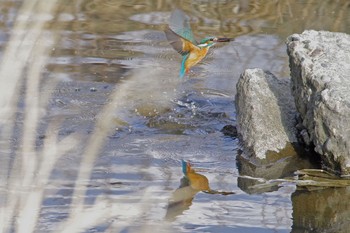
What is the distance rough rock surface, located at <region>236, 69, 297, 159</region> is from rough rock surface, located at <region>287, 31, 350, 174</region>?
15cm

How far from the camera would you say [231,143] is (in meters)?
5.39

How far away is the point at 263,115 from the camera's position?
5.22m

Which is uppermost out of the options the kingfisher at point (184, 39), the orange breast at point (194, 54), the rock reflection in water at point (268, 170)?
the kingfisher at point (184, 39)

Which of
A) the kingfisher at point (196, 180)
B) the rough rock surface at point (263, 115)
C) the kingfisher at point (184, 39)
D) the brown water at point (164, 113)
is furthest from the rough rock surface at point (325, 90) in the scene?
the kingfisher at point (196, 180)

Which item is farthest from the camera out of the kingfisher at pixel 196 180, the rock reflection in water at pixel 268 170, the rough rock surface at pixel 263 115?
the rough rock surface at pixel 263 115

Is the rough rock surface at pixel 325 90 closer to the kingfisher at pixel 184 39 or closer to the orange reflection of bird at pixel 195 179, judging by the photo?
the kingfisher at pixel 184 39

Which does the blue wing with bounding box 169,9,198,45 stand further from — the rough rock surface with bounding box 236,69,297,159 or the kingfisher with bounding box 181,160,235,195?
the kingfisher with bounding box 181,160,235,195

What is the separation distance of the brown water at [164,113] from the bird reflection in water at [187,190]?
0.02 meters

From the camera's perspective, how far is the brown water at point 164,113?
13.6ft

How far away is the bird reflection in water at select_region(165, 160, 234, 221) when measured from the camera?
4242 millimetres

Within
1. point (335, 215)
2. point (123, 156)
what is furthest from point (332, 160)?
point (123, 156)

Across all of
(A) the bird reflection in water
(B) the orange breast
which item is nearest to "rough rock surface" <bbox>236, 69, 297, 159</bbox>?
(B) the orange breast

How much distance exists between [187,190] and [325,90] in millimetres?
1016

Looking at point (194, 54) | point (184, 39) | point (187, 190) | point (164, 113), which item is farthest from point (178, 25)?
point (187, 190)
